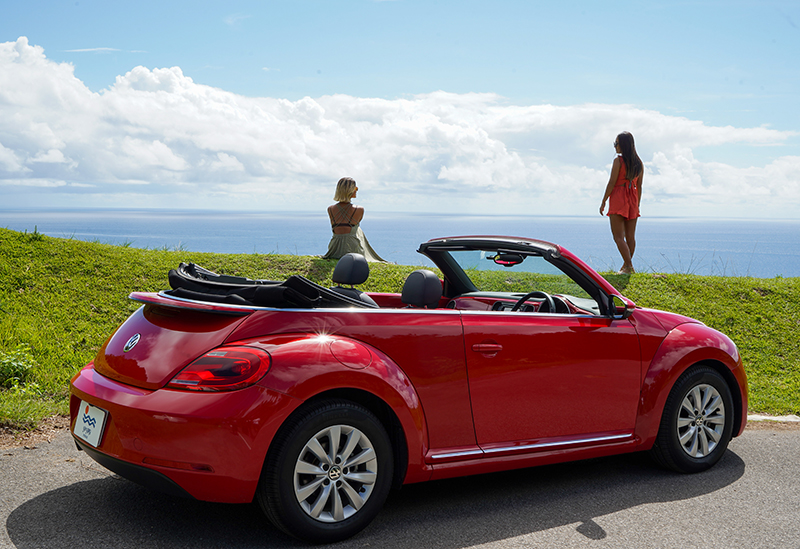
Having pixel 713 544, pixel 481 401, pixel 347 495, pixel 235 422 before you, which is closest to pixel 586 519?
pixel 713 544

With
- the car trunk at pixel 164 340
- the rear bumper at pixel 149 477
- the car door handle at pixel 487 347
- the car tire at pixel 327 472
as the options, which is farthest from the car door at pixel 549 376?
the rear bumper at pixel 149 477

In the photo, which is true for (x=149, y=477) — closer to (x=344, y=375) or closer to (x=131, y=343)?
(x=131, y=343)

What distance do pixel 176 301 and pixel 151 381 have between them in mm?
424

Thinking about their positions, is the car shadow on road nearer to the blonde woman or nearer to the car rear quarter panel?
the car rear quarter panel

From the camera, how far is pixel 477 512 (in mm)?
3754

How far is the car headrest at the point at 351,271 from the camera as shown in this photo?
458cm

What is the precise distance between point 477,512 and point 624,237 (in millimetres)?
8462

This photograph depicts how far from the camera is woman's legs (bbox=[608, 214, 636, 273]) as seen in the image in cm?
1114

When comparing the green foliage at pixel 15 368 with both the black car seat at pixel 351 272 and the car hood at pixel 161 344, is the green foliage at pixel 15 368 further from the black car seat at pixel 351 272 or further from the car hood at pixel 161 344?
the black car seat at pixel 351 272

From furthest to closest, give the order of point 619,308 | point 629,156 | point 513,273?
point 629,156, point 513,273, point 619,308

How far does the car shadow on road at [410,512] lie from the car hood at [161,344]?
77 centimetres

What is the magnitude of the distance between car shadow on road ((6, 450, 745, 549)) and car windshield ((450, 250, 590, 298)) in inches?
50.4

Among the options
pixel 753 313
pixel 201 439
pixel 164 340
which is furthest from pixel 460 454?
pixel 753 313

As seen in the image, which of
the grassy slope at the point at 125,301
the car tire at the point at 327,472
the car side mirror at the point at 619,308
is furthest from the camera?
the grassy slope at the point at 125,301
